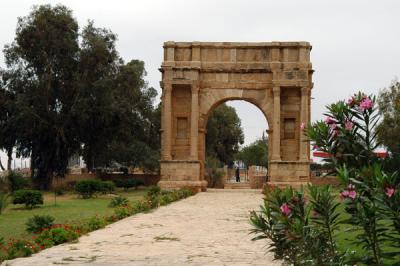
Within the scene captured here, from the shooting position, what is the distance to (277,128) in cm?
2762

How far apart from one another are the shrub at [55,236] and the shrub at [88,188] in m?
12.6

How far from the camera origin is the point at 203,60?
93.1ft

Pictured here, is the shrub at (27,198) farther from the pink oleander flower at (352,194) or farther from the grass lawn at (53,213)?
the pink oleander flower at (352,194)

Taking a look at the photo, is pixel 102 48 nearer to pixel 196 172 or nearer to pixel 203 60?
pixel 203 60

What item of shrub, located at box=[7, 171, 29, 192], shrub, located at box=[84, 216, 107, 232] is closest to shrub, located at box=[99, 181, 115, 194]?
shrub, located at box=[7, 171, 29, 192]

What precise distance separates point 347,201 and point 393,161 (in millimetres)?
749

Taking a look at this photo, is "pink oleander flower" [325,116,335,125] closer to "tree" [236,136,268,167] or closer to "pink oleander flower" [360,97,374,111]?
"pink oleander flower" [360,97,374,111]

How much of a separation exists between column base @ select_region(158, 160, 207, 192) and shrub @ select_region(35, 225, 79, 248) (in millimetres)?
16620

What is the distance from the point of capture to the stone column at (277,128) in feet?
90.0

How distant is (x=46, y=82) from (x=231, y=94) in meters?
8.96

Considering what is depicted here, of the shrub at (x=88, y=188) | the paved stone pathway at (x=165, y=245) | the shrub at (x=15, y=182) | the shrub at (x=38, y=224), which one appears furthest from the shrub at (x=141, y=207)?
the shrub at (x=15, y=182)

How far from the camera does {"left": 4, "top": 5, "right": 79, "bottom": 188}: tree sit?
28.9 metres

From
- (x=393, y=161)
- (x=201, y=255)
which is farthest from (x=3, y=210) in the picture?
(x=393, y=161)

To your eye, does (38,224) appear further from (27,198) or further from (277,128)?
(277,128)
